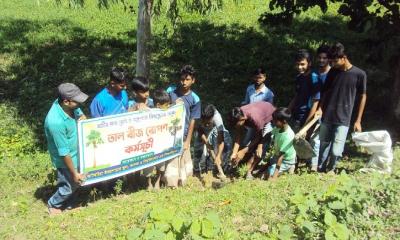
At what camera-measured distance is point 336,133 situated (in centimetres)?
617

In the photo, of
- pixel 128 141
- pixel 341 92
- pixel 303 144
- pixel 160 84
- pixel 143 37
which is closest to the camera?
pixel 128 141

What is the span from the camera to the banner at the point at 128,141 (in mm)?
5320

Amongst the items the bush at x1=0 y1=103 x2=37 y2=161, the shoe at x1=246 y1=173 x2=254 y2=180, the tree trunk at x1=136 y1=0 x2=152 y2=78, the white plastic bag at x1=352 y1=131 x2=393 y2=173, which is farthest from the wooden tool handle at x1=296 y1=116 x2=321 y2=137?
the bush at x1=0 y1=103 x2=37 y2=161

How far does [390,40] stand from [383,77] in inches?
116

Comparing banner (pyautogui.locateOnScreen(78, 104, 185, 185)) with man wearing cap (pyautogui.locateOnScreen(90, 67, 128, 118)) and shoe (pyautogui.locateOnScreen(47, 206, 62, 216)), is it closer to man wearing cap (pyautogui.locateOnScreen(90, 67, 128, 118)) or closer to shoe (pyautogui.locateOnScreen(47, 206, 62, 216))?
man wearing cap (pyautogui.locateOnScreen(90, 67, 128, 118))

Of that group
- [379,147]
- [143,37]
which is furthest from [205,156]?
[143,37]

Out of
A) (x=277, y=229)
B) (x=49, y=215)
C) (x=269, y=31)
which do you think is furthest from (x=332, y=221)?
(x=269, y=31)

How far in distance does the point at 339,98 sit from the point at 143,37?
339cm

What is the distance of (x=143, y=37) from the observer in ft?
25.4

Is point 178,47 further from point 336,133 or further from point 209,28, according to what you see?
point 336,133

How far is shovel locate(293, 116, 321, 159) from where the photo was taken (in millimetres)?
6012

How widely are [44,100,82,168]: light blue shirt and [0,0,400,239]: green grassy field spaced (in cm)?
76

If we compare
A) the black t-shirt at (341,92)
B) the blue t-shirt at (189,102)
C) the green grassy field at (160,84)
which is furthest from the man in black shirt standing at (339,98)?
the blue t-shirt at (189,102)

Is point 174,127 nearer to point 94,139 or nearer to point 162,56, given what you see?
point 94,139
